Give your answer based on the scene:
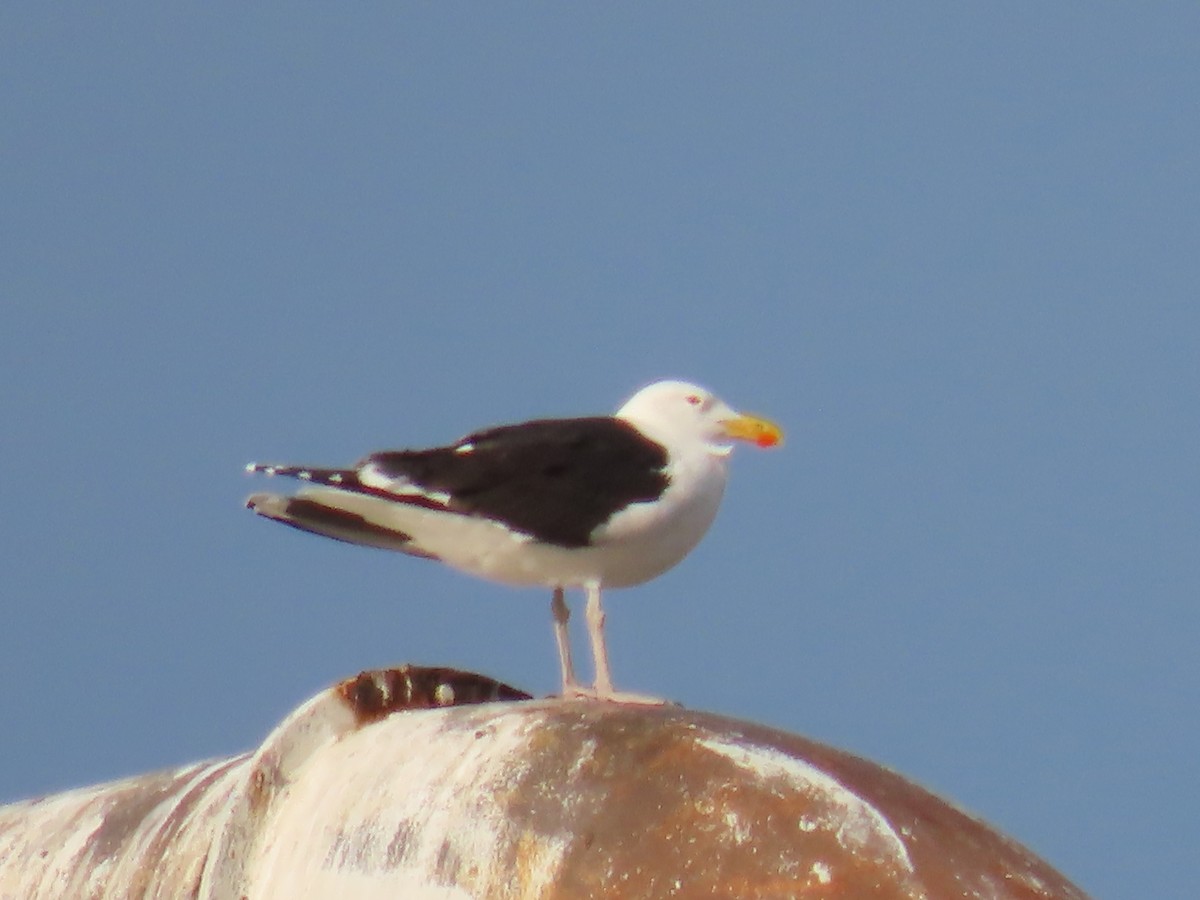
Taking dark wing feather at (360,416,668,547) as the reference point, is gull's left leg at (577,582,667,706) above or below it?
below

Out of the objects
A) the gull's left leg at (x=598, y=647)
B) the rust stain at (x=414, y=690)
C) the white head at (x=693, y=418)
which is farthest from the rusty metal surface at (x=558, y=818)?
the white head at (x=693, y=418)

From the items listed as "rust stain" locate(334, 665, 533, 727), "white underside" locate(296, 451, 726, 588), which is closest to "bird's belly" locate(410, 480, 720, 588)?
"white underside" locate(296, 451, 726, 588)

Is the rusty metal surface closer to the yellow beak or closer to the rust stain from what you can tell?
the rust stain

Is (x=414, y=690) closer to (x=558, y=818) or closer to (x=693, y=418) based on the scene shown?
(x=558, y=818)

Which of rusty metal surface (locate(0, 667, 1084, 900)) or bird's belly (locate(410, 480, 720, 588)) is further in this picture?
bird's belly (locate(410, 480, 720, 588))

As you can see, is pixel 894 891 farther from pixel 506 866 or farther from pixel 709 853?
pixel 506 866

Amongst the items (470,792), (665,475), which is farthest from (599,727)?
(665,475)

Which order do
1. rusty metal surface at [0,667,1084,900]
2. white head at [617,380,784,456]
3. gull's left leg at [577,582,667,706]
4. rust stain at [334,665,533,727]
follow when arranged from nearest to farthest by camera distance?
1. rusty metal surface at [0,667,1084,900]
2. rust stain at [334,665,533,727]
3. gull's left leg at [577,582,667,706]
4. white head at [617,380,784,456]
